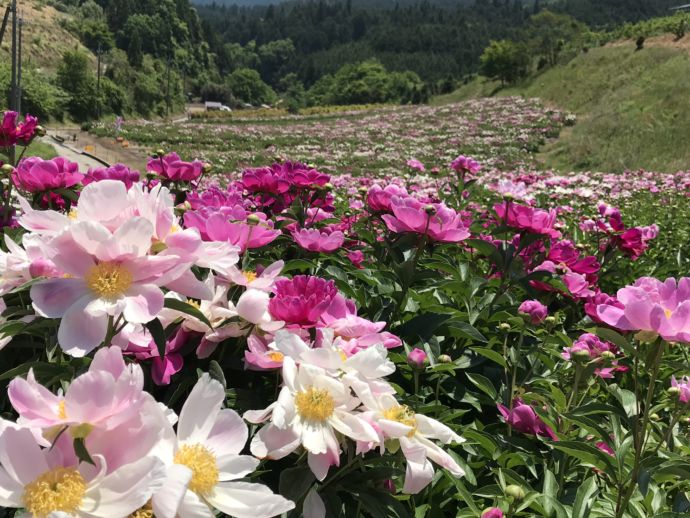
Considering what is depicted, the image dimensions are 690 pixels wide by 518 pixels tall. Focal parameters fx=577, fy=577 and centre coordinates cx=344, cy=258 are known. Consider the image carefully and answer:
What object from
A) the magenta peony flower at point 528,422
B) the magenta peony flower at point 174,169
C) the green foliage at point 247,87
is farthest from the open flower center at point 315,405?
the green foliage at point 247,87

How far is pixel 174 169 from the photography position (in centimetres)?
209

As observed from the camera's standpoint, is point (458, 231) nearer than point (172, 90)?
Yes

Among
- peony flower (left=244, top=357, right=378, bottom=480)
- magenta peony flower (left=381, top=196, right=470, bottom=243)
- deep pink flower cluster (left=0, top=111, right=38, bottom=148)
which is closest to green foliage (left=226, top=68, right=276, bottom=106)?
deep pink flower cluster (left=0, top=111, right=38, bottom=148)

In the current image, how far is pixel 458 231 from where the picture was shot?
5.30 ft

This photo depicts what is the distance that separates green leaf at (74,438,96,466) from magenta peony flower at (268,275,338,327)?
0.46 m

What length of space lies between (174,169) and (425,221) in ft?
3.31

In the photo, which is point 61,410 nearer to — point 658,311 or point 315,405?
point 315,405

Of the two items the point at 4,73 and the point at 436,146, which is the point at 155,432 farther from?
the point at 4,73

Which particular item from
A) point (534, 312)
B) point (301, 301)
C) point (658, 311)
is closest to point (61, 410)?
point (301, 301)

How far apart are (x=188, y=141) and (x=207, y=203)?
25432 millimetres

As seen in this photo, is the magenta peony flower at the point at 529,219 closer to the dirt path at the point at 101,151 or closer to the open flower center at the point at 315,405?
the open flower center at the point at 315,405

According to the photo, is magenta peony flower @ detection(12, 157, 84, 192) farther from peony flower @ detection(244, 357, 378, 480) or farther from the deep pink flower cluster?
peony flower @ detection(244, 357, 378, 480)

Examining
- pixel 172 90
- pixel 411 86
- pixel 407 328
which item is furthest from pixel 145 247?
pixel 411 86

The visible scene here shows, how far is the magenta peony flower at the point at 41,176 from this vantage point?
1729 mm
